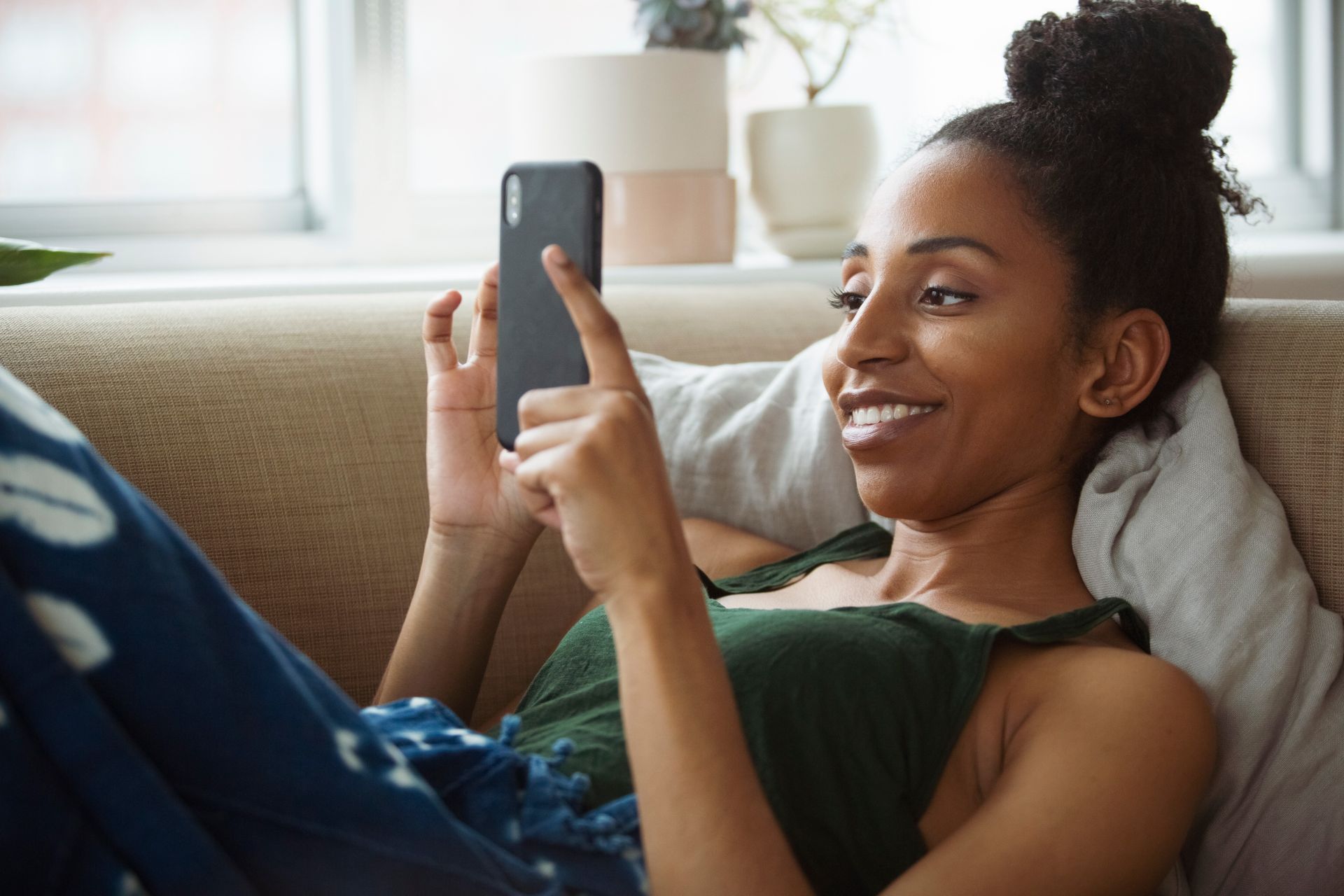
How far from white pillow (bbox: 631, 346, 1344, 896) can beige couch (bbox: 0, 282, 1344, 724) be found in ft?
0.21

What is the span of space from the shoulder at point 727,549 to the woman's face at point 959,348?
8.2 inches

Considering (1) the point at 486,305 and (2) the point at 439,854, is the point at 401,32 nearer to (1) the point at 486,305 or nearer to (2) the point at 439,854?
(1) the point at 486,305

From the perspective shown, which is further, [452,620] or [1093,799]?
[452,620]

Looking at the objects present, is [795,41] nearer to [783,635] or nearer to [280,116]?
[280,116]

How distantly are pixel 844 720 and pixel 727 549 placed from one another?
0.43m

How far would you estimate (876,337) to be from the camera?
3.64ft

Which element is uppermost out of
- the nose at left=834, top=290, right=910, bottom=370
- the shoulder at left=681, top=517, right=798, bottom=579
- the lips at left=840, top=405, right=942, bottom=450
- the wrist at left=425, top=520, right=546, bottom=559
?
the nose at left=834, top=290, right=910, bottom=370

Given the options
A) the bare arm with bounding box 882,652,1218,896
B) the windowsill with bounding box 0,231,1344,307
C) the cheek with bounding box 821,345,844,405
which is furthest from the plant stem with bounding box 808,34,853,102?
the bare arm with bounding box 882,652,1218,896

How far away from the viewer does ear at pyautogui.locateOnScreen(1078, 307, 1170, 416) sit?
3.68 ft

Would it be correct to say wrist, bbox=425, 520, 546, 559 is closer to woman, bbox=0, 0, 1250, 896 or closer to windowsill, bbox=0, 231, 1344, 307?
woman, bbox=0, 0, 1250, 896

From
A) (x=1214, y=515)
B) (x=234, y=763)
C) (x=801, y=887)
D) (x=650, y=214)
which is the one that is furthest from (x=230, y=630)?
(x=650, y=214)

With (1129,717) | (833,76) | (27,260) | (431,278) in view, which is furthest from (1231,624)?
(833,76)

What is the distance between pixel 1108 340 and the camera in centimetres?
112

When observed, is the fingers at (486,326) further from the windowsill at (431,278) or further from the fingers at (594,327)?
the windowsill at (431,278)
